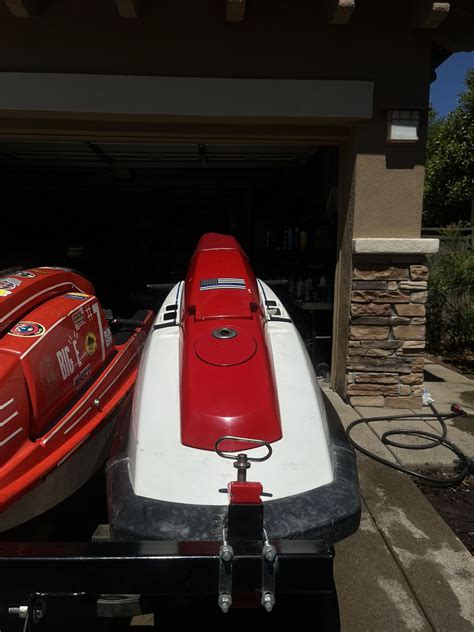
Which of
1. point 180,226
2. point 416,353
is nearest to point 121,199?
point 180,226

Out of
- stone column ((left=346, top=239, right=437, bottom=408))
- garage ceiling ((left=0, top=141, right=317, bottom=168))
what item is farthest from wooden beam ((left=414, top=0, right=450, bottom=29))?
garage ceiling ((left=0, top=141, right=317, bottom=168))

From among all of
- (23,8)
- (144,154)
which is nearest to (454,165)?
(144,154)

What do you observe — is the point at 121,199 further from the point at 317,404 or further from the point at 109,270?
the point at 317,404

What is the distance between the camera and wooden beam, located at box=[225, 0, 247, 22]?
363 cm

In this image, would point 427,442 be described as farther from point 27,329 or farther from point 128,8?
point 128,8

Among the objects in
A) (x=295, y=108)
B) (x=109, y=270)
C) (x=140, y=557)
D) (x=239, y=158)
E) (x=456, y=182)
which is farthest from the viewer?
(x=456, y=182)

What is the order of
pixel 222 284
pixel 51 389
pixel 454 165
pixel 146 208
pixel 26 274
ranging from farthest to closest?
pixel 454 165, pixel 146 208, pixel 222 284, pixel 26 274, pixel 51 389

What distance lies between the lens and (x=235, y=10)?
12.2 feet

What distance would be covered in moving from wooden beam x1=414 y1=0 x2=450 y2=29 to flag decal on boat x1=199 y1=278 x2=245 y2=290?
105 inches

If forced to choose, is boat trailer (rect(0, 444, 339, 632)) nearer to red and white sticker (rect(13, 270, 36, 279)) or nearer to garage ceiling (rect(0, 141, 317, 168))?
red and white sticker (rect(13, 270, 36, 279))

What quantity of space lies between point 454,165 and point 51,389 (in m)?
17.6

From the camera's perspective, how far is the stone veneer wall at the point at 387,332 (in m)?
4.39

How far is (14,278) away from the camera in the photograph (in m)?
2.57

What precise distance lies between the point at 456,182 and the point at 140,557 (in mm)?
18142
